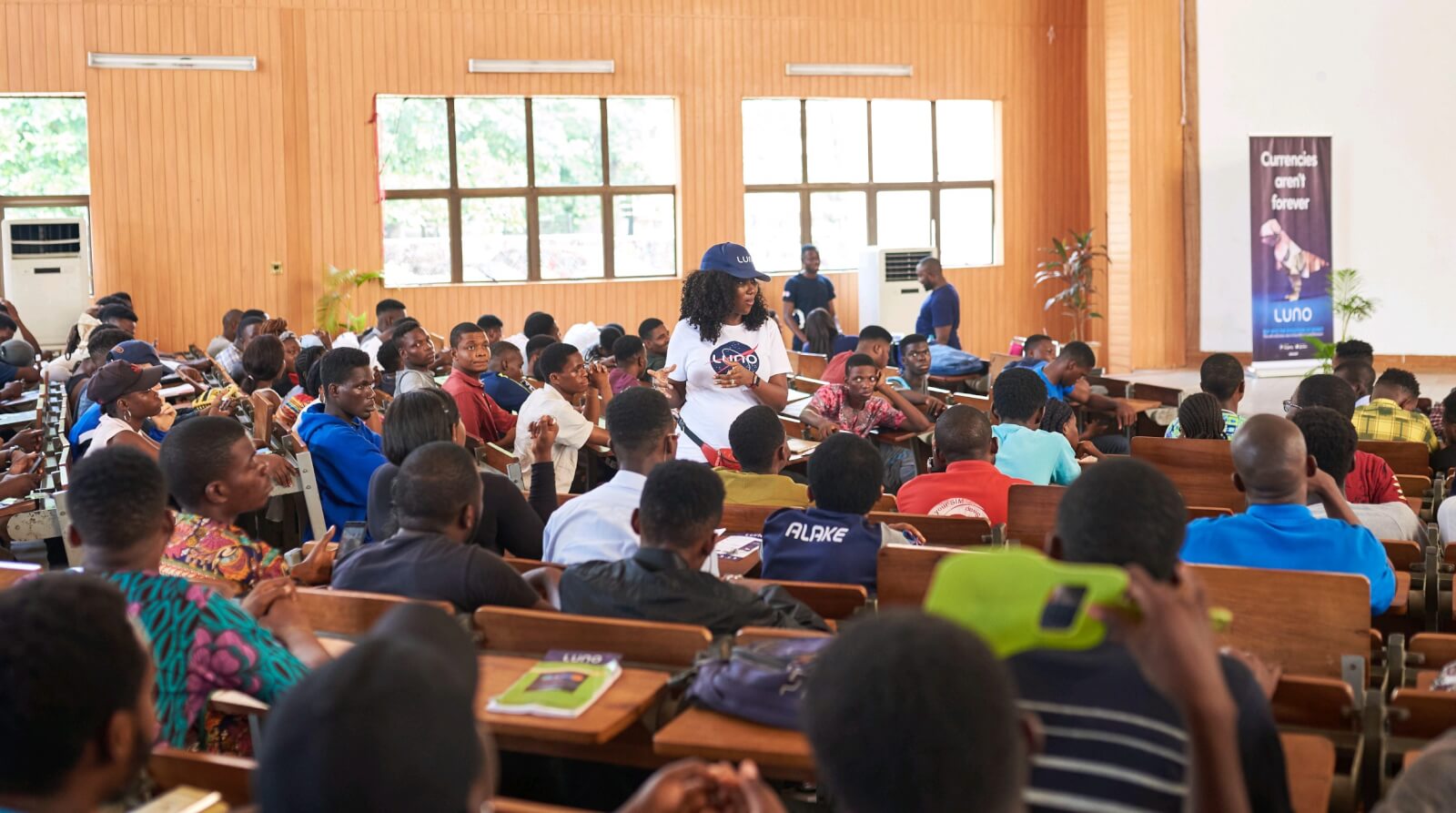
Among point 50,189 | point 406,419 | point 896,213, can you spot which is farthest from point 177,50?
point 406,419

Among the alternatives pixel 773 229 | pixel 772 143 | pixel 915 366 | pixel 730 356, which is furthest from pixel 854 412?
pixel 772 143

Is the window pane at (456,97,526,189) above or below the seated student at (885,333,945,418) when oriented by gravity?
above

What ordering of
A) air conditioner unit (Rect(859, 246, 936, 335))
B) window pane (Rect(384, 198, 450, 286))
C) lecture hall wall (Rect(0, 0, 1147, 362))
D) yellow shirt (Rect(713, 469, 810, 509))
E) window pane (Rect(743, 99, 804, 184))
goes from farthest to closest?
1. window pane (Rect(743, 99, 804, 184))
2. air conditioner unit (Rect(859, 246, 936, 335))
3. window pane (Rect(384, 198, 450, 286))
4. lecture hall wall (Rect(0, 0, 1147, 362))
5. yellow shirt (Rect(713, 469, 810, 509))

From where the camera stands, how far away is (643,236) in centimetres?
1405

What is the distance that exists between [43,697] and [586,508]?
227cm

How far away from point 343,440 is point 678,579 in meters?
2.51

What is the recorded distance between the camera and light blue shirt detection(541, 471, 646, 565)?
3.76 meters

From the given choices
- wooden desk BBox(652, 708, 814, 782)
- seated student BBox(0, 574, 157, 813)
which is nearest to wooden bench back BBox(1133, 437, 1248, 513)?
wooden desk BBox(652, 708, 814, 782)

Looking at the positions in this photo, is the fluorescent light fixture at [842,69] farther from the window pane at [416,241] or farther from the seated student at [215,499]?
the seated student at [215,499]

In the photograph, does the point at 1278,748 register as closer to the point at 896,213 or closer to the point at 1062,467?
the point at 1062,467

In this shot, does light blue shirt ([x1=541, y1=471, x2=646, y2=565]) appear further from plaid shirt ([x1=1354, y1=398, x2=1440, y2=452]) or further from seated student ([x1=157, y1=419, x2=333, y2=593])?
plaid shirt ([x1=1354, y1=398, x2=1440, y2=452])

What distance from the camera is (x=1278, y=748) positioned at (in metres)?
1.82

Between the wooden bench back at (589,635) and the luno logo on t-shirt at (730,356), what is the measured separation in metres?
2.68

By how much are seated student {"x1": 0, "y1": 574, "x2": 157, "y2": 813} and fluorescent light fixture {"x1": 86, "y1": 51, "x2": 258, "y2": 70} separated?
11.7 m
